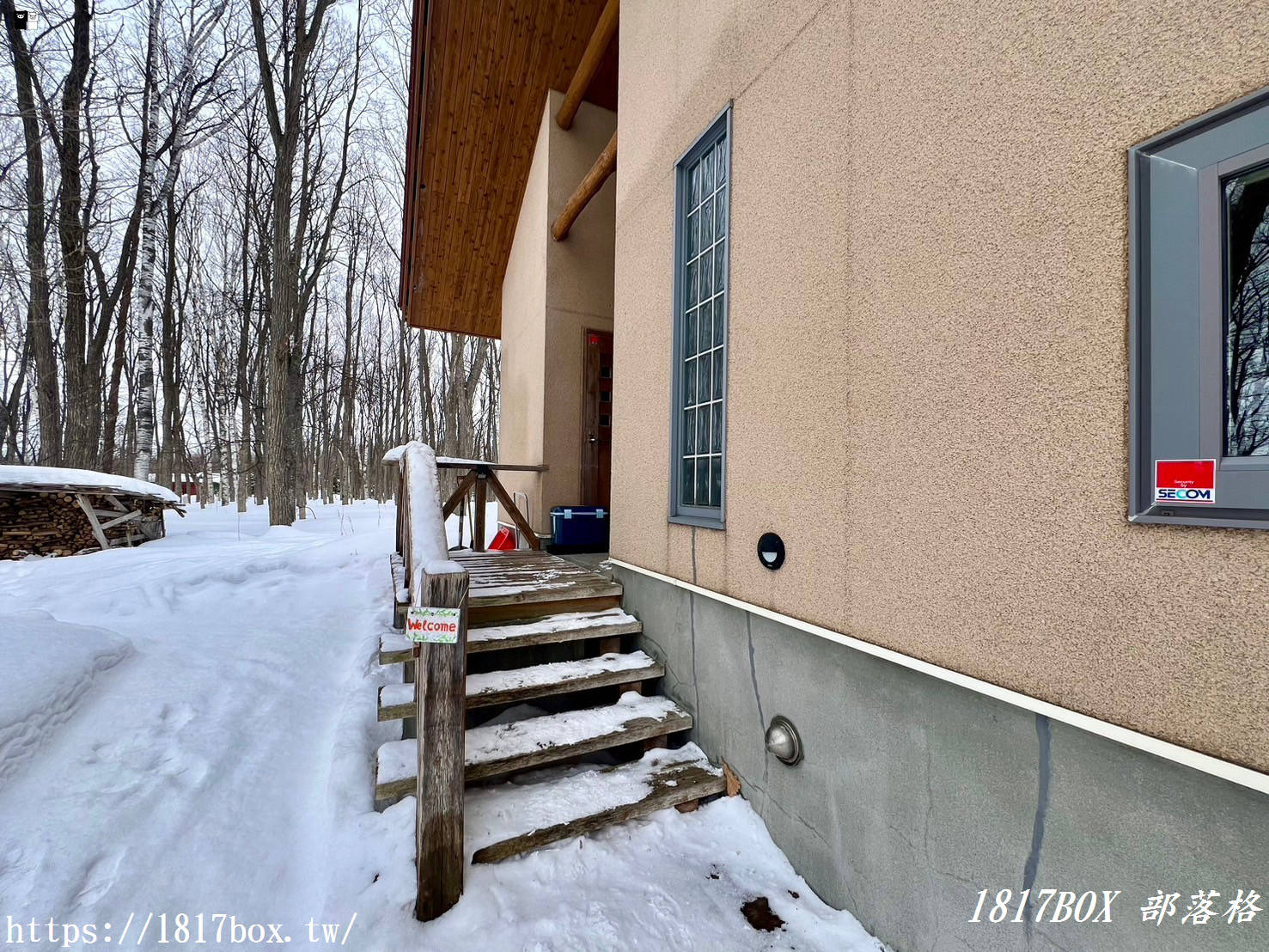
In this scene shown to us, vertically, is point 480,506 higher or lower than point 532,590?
higher

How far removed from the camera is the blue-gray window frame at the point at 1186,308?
95 cm

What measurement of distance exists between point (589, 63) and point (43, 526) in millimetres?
7942

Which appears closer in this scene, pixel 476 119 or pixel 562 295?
pixel 562 295

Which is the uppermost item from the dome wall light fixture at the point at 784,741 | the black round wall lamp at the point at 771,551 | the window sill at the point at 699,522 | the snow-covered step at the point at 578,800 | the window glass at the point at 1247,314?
the window glass at the point at 1247,314

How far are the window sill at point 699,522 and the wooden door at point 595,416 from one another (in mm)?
2445

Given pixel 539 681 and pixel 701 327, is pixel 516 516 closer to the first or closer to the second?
pixel 539 681

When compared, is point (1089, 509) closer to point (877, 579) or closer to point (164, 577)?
point (877, 579)

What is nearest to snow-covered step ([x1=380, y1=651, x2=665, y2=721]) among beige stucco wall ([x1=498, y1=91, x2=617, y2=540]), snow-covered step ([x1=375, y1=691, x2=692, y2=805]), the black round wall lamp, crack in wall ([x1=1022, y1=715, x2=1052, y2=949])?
snow-covered step ([x1=375, y1=691, x2=692, y2=805])

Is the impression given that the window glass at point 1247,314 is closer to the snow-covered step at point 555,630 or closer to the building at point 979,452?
the building at point 979,452

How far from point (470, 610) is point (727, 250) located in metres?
2.34

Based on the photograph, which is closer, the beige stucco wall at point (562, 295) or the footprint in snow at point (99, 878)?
the footprint in snow at point (99, 878)

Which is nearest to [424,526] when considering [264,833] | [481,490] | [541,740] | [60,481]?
[541,740]

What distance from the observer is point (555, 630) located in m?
2.77

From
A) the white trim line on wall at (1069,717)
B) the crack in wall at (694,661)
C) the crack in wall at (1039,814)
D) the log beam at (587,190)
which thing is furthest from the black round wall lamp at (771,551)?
the log beam at (587,190)
